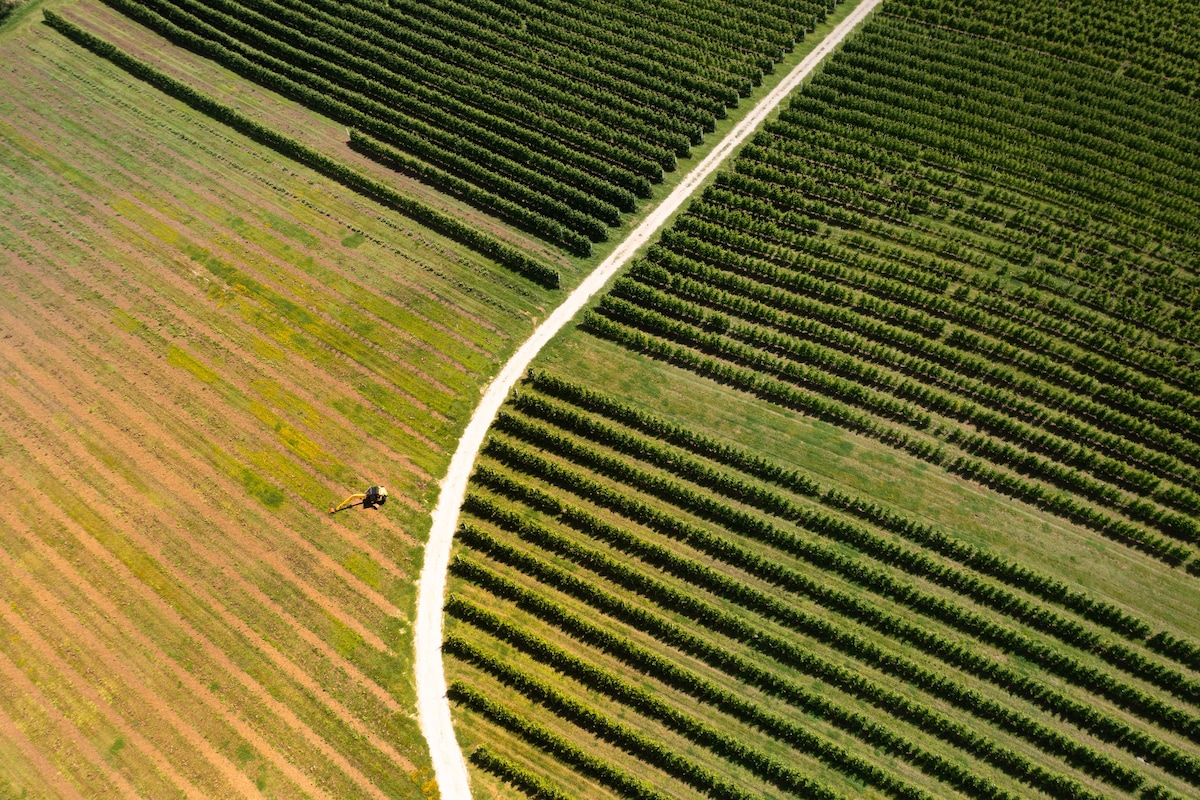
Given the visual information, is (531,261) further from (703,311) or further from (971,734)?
(971,734)

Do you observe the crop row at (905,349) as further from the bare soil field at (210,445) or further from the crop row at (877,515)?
the bare soil field at (210,445)

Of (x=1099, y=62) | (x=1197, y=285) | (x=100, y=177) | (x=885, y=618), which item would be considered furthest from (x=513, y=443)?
(x=1099, y=62)

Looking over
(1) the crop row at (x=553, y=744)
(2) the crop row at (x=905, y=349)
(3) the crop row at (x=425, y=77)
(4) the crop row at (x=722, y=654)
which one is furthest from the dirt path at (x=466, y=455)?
(3) the crop row at (x=425, y=77)

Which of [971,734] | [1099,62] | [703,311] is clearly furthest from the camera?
[1099,62]

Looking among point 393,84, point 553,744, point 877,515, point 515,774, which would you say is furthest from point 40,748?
point 393,84

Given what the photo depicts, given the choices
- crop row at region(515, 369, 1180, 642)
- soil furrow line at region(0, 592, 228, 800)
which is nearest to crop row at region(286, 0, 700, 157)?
crop row at region(515, 369, 1180, 642)

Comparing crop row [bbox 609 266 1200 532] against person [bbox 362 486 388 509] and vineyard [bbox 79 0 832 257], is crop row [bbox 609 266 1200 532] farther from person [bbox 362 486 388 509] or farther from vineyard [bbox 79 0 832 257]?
person [bbox 362 486 388 509]
